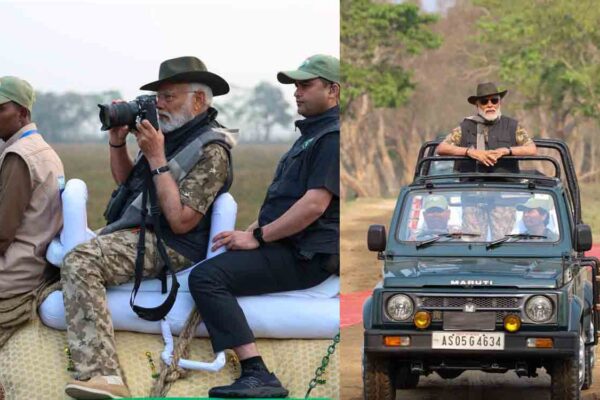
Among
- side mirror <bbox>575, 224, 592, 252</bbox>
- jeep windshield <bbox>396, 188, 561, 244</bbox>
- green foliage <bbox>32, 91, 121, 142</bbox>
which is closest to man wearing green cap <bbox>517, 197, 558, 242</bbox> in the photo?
jeep windshield <bbox>396, 188, 561, 244</bbox>

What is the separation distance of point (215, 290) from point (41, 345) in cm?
72

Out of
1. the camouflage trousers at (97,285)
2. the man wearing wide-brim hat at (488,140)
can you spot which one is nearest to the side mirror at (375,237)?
the man wearing wide-brim hat at (488,140)

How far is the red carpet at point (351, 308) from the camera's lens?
45.5 ft

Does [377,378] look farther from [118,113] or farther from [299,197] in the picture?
[118,113]

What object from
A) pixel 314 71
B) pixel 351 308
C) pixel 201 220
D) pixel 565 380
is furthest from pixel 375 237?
pixel 351 308

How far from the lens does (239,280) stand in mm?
6035

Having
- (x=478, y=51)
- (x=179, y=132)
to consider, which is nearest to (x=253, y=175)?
(x=179, y=132)

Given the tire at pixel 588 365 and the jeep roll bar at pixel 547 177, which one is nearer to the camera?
the tire at pixel 588 365

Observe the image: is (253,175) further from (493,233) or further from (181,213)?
(181,213)

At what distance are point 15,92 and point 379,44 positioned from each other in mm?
34969

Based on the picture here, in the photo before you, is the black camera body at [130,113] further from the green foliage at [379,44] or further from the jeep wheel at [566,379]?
the green foliage at [379,44]

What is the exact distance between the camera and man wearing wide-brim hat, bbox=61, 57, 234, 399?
590 centimetres

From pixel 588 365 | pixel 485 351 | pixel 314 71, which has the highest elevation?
pixel 314 71

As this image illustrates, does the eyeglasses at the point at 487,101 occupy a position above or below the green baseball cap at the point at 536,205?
above
